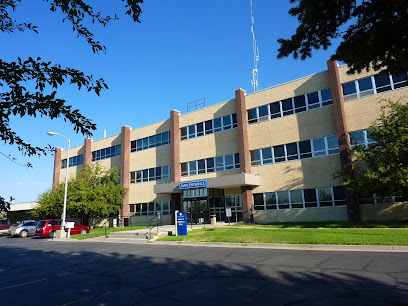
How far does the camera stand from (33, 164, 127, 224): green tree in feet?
117

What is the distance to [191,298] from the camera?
235 inches

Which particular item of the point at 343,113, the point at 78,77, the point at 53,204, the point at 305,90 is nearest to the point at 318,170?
the point at 343,113

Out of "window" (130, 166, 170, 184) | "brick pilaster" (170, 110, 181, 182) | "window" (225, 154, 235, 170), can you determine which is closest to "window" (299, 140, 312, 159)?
"window" (225, 154, 235, 170)

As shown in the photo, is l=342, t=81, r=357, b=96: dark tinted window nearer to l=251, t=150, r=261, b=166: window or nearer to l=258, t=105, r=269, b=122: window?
l=258, t=105, r=269, b=122: window

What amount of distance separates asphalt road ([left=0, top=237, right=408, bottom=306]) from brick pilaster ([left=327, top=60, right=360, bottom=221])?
13.6 metres

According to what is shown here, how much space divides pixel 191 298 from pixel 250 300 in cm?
114

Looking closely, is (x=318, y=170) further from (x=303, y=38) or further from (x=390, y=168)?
(x=303, y=38)

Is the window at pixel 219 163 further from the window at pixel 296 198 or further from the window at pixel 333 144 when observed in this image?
the window at pixel 333 144

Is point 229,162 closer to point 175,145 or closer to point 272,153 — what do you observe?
point 272,153

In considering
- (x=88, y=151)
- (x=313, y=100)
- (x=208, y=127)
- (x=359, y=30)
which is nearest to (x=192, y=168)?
(x=208, y=127)

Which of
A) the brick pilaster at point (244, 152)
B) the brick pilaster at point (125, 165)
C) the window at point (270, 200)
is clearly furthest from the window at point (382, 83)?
the brick pilaster at point (125, 165)

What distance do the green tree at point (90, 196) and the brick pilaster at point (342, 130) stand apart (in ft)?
82.9

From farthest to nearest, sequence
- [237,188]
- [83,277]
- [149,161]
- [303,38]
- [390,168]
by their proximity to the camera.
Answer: [149,161] < [237,188] < [390,168] < [83,277] < [303,38]

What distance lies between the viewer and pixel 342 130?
945 inches
